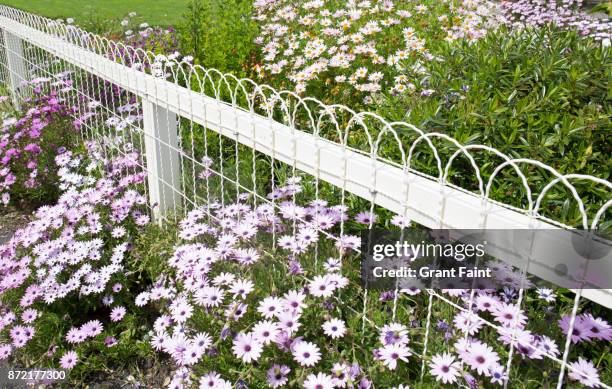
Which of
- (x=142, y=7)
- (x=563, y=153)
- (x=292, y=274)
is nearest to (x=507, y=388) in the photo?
(x=292, y=274)

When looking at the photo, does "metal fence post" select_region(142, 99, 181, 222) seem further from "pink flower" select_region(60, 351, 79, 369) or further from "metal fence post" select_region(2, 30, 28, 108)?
"metal fence post" select_region(2, 30, 28, 108)

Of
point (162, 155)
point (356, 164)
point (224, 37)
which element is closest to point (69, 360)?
point (162, 155)

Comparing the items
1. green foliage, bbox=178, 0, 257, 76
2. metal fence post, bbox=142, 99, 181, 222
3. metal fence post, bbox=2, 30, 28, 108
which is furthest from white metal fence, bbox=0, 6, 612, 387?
metal fence post, bbox=2, 30, 28, 108

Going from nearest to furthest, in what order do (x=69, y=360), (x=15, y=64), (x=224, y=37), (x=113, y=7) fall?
(x=69, y=360) → (x=224, y=37) → (x=15, y=64) → (x=113, y=7)

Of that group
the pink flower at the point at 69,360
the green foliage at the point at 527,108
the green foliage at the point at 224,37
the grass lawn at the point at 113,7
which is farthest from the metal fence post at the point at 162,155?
the grass lawn at the point at 113,7

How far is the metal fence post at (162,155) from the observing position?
349 centimetres

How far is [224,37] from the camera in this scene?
5672 mm

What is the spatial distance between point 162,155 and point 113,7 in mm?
16467

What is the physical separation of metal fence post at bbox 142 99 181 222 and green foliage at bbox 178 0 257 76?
1.73 m

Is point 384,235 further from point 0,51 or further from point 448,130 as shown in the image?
point 0,51

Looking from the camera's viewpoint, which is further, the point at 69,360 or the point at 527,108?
the point at 69,360

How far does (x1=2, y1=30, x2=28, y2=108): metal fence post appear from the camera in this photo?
6577 millimetres

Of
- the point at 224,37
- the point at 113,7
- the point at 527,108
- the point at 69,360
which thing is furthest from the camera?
the point at 113,7

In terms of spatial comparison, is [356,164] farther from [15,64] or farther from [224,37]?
[15,64]
